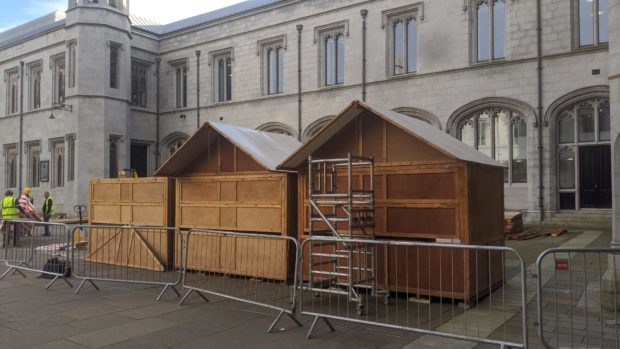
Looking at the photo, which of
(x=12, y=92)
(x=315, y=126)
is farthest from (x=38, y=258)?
(x=12, y=92)

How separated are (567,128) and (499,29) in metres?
4.93

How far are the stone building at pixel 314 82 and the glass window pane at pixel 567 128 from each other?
0.05 metres

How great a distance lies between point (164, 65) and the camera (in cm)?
3300

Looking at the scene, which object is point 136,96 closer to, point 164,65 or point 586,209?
point 164,65

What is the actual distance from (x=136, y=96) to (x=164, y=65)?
2671 mm

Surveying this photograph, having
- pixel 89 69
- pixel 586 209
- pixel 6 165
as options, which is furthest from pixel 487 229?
pixel 6 165

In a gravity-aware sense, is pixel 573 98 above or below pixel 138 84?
below

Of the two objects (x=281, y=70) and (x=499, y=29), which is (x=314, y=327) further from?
(x=281, y=70)

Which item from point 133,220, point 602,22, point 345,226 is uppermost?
point 602,22

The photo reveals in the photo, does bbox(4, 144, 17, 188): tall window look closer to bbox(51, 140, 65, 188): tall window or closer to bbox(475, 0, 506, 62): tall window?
bbox(51, 140, 65, 188): tall window

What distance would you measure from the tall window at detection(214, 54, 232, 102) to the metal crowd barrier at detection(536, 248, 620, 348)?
75.6ft

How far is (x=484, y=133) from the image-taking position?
69.2ft

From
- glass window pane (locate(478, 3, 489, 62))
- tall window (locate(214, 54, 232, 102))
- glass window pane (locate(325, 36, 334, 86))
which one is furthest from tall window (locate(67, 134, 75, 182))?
glass window pane (locate(478, 3, 489, 62))

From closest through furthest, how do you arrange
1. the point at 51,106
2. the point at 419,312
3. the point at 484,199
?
the point at 419,312, the point at 484,199, the point at 51,106
